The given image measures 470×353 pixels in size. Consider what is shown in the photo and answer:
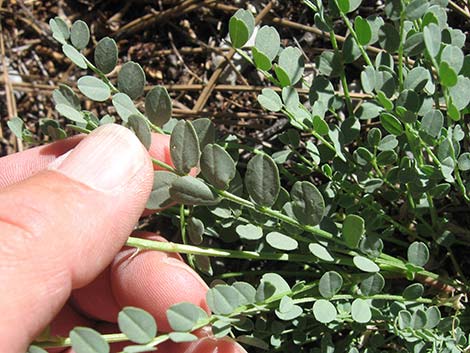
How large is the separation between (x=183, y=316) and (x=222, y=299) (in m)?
0.07

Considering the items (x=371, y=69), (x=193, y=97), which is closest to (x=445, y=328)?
(x=371, y=69)

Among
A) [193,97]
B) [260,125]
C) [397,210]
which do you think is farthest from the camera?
[193,97]

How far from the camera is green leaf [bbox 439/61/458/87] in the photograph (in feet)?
2.61

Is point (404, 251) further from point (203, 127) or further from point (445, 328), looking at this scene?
point (203, 127)

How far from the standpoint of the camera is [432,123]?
939 millimetres

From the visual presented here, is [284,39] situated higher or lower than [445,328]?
higher

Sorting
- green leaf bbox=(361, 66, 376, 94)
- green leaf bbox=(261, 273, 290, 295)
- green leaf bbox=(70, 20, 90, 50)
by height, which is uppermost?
green leaf bbox=(361, 66, 376, 94)

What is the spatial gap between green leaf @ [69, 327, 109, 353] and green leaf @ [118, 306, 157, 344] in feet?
0.09

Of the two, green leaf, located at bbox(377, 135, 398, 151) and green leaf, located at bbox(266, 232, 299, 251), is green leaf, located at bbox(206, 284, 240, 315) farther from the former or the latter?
green leaf, located at bbox(377, 135, 398, 151)

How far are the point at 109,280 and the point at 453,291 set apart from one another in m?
0.68

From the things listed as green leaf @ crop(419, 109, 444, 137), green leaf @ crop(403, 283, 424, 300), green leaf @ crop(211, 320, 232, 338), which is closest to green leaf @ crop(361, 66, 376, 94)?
green leaf @ crop(419, 109, 444, 137)

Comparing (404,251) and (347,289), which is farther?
(404,251)

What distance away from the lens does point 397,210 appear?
4.54ft

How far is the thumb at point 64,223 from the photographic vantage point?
2.79ft
